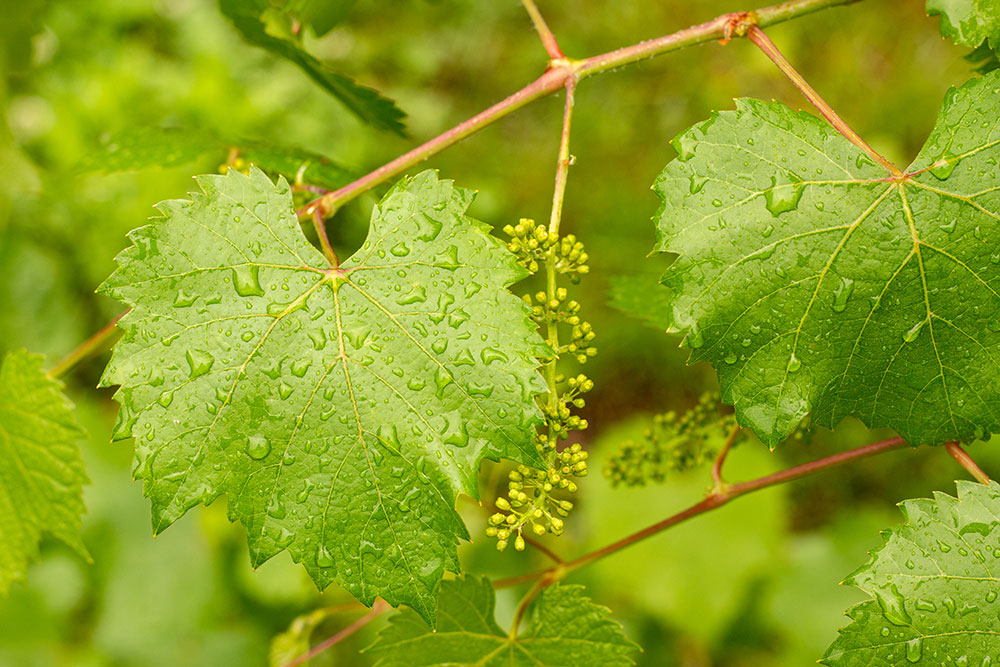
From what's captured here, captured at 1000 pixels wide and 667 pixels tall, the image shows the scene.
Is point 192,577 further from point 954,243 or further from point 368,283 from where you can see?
point 954,243

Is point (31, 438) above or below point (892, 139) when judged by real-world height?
below

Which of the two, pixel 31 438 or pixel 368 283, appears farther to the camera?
pixel 31 438

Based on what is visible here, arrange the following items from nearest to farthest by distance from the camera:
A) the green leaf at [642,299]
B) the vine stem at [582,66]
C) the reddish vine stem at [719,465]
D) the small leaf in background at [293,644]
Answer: the vine stem at [582,66] < the reddish vine stem at [719,465] < the green leaf at [642,299] < the small leaf in background at [293,644]

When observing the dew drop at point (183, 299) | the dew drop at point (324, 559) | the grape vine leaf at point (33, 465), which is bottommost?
the grape vine leaf at point (33, 465)

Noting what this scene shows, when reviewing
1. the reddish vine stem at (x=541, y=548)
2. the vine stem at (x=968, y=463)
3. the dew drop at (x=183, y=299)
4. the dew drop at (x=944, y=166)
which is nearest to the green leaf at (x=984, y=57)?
the dew drop at (x=944, y=166)

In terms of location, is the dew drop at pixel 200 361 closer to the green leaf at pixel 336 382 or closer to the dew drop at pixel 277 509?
the green leaf at pixel 336 382

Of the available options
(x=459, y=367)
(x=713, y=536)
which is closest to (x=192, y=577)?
(x=713, y=536)
